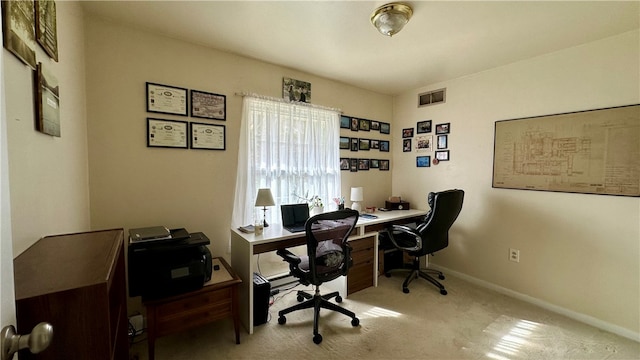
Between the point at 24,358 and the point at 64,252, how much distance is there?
0.41 meters

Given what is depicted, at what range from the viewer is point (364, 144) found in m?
3.45

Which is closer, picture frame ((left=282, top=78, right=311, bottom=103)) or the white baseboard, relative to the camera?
the white baseboard

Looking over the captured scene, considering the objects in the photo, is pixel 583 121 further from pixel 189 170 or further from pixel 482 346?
pixel 189 170

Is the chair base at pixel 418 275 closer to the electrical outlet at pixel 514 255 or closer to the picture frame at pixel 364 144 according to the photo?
the electrical outlet at pixel 514 255

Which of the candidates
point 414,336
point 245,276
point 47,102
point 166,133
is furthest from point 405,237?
point 47,102

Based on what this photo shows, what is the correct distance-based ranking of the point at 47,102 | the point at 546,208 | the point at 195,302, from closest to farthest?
the point at 47,102 → the point at 195,302 → the point at 546,208

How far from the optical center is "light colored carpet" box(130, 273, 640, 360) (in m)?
1.82

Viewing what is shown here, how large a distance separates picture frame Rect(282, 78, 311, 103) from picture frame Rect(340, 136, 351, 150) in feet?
2.13

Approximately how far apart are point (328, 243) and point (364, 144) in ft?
5.90

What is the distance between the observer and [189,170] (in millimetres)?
2217

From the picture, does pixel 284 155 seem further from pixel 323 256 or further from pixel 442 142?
pixel 442 142

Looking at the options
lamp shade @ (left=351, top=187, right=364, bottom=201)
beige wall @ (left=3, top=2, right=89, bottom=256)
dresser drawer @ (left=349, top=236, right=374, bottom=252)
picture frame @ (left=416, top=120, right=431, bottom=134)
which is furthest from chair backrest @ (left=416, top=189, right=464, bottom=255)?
beige wall @ (left=3, top=2, right=89, bottom=256)

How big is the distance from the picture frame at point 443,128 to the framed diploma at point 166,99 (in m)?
2.83

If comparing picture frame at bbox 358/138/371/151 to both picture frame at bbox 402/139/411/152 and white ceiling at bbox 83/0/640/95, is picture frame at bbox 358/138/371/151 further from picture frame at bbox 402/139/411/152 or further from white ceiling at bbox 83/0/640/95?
white ceiling at bbox 83/0/640/95
